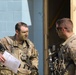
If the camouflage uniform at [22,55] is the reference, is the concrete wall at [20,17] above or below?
above

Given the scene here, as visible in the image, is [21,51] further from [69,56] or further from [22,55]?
[69,56]

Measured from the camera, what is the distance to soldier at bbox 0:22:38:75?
5.39m

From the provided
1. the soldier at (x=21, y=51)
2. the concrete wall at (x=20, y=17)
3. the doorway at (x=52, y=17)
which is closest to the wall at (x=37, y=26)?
the concrete wall at (x=20, y=17)

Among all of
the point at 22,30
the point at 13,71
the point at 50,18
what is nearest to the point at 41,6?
the point at 50,18

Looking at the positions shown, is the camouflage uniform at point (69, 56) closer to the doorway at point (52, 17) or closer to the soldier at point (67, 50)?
the soldier at point (67, 50)

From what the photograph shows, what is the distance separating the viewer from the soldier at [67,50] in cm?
381

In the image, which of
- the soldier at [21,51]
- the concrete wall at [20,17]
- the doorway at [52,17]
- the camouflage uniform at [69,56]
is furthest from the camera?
the concrete wall at [20,17]

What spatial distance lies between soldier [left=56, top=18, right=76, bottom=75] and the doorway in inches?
94.9

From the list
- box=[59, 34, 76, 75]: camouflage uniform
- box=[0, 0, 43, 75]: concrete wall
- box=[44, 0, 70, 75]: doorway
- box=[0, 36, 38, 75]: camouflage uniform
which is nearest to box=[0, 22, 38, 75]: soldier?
box=[0, 36, 38, 75]: camouflage uniform

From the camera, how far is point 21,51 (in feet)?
17.9

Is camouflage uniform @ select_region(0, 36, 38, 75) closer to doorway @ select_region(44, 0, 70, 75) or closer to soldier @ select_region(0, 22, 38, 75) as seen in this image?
soldier @ select_region(0, 22, 38, 75)

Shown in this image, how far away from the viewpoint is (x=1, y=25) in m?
6.91

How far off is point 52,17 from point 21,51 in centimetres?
196

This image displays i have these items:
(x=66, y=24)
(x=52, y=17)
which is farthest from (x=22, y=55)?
(x=52, y=17)
